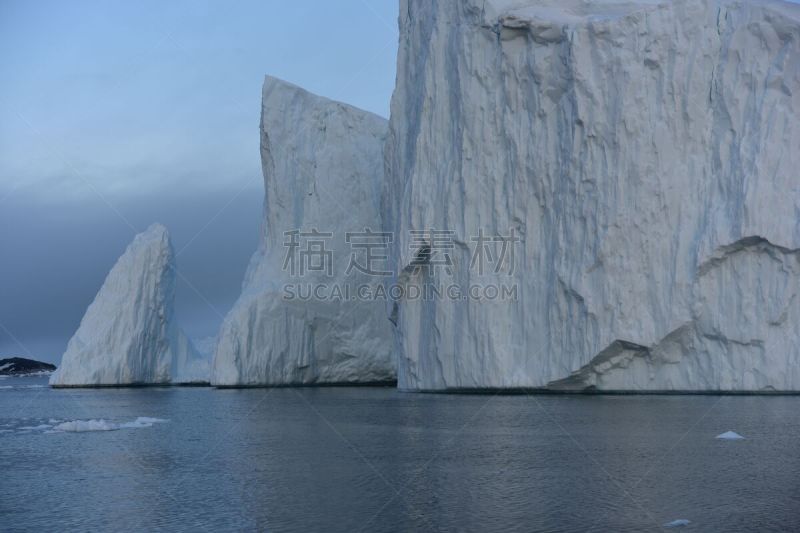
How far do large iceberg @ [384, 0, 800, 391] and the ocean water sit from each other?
3109 mm

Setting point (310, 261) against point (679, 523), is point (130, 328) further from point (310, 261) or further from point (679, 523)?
point (679, 523)

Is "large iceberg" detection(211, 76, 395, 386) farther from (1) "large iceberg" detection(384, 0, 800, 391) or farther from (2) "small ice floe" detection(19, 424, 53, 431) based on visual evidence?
(2) "small ice floe" detection(19, 424, 53, 431)

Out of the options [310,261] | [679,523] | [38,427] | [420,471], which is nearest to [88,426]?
[38,427]

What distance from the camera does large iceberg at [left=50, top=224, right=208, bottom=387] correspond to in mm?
38188

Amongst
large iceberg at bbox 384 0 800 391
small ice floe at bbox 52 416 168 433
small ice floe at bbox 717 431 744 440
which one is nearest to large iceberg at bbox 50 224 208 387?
large iceberg at bbox 384 0 800 391

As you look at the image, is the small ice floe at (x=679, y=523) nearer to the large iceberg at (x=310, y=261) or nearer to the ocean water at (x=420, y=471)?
the ocean water at (x=420, y=471)

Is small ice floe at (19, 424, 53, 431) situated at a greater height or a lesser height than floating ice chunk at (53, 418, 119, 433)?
lesser

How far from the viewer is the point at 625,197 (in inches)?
869

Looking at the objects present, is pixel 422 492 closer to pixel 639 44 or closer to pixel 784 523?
pixel 784 523

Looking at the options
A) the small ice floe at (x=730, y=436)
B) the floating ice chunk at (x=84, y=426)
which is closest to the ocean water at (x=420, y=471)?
the floating ice chunk at (x=84, y=426)

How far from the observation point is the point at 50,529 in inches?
298

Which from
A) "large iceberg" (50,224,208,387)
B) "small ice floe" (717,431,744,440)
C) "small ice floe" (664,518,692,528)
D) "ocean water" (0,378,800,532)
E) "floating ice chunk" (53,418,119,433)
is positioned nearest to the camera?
"small ice floe" (664,518,692,528)

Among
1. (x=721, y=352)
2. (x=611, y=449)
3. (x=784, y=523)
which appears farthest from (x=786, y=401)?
(x=784, y=523)

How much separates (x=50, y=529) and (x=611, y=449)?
7.05m
